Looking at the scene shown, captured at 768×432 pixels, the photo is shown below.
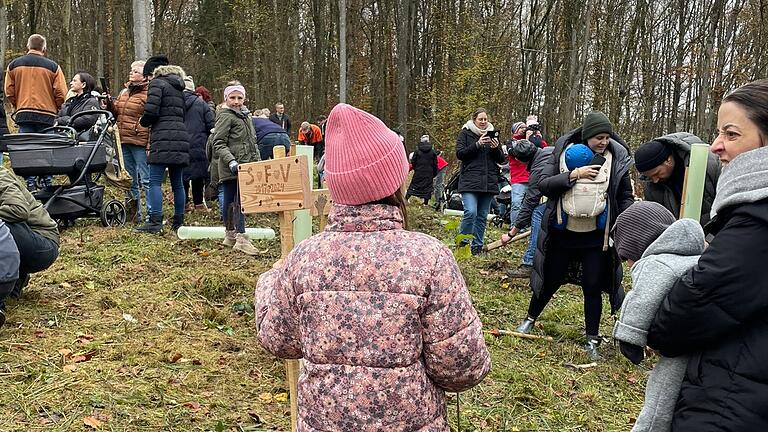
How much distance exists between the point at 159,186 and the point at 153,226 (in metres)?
0.52

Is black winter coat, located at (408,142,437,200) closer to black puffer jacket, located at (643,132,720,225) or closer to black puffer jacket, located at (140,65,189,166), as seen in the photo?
black puffer jacket, located at (140,65,189,166)

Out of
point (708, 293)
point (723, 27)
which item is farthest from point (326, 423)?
point (723, 27)

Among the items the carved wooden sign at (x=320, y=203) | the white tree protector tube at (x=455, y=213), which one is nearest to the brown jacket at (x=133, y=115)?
the carved wooden sign at (x=320, y=203)

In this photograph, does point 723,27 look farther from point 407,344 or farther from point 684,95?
point 407,344

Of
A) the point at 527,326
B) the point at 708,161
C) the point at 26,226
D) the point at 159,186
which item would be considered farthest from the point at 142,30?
the point at 708,161

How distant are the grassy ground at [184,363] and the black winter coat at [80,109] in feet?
7.32

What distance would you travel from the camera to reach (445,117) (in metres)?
26.2

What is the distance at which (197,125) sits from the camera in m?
8.68

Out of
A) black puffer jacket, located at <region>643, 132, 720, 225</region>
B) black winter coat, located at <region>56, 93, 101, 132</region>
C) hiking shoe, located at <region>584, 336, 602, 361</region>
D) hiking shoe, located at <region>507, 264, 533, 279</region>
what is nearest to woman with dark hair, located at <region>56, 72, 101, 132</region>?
black winter coat, located at <region>56, 93, 101, 132</region>

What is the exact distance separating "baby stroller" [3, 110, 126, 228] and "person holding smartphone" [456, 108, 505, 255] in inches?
172

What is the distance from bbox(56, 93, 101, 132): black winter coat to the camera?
8352 millimetres

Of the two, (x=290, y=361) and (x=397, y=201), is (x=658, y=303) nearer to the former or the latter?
(x=397, y=201)

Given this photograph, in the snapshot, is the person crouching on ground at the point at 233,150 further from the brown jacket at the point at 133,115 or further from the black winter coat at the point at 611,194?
the black winter coat at the point at 611,194

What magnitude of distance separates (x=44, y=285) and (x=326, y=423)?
4585mm
